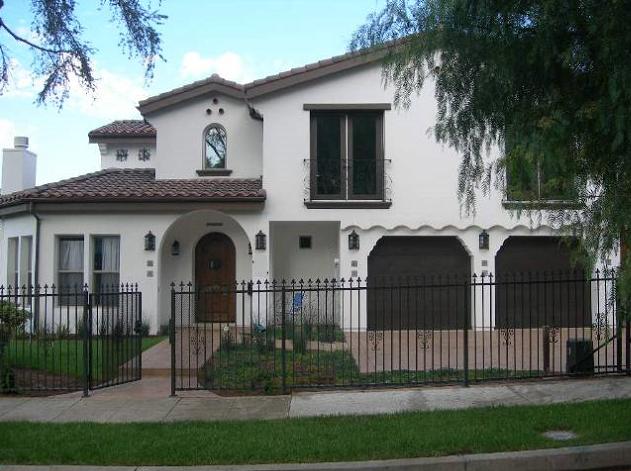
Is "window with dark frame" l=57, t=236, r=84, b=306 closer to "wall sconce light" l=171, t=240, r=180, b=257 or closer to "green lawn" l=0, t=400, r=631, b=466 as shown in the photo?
"wall sconce light" l=171, t=240, r=180, b=257

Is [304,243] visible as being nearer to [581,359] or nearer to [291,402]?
[581,359]

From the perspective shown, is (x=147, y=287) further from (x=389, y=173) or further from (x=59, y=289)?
→ (x=389, y=173)

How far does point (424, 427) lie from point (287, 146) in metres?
10.3

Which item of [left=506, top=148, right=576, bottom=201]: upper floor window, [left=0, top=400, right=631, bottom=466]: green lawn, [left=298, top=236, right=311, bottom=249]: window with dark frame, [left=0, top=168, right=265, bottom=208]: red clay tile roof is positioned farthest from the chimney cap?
[left=506, top=148, right=576, bottom=201]: upper floor window

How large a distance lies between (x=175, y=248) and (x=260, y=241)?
2590 mm

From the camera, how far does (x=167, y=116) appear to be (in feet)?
59.9

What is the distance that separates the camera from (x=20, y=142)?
21.3m

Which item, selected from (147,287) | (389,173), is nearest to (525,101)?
(389,173)

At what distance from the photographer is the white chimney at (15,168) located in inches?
820

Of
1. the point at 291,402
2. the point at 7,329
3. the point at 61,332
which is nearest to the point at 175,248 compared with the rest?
the point at 61,332

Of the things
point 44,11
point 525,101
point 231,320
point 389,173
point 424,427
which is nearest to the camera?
point 525,101

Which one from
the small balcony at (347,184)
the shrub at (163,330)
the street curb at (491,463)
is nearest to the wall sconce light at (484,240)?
the small balcony at (347,184)

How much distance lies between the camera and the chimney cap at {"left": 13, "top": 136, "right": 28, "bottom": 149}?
21188 millimetres

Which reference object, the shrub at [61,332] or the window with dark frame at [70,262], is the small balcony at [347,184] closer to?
the window with dark frame at [70,262]
